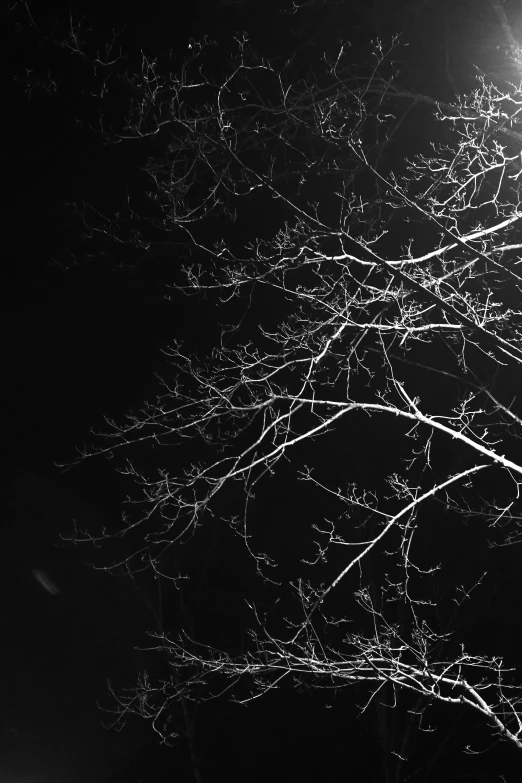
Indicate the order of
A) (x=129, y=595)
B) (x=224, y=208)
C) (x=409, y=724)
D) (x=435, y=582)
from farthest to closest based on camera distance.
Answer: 1. (x=129, y=595)
2. (x=435, y=582)
3. (x=409, y=724)
4. (x=224, y=208)

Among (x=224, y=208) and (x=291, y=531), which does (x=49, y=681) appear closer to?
(x=291, y=531)

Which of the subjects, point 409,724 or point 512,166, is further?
point 409,724

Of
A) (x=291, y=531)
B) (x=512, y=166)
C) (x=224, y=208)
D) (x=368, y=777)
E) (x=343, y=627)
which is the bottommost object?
(x=368, y=777)

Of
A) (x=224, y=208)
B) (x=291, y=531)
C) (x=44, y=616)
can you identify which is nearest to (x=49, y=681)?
(x=44, y=616)

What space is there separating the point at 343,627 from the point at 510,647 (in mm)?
3726

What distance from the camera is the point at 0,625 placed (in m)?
22.5

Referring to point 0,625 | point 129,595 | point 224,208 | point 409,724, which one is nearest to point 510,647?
point 409,724

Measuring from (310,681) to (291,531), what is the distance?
131 inches

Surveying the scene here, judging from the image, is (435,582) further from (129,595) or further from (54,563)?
(54,563)

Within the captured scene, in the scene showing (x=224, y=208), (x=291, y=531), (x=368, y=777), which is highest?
(x=224, y=208)

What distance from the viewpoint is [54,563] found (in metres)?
22.3

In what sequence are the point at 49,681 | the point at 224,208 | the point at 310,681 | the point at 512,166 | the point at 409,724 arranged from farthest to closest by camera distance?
the point at 49,681 → the point at 310,681 → the point at 409,724 → the point at 512,166 → the point at 224,208

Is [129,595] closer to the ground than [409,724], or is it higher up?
closer to the ground

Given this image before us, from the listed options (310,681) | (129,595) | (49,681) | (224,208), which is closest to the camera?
(224,208)
